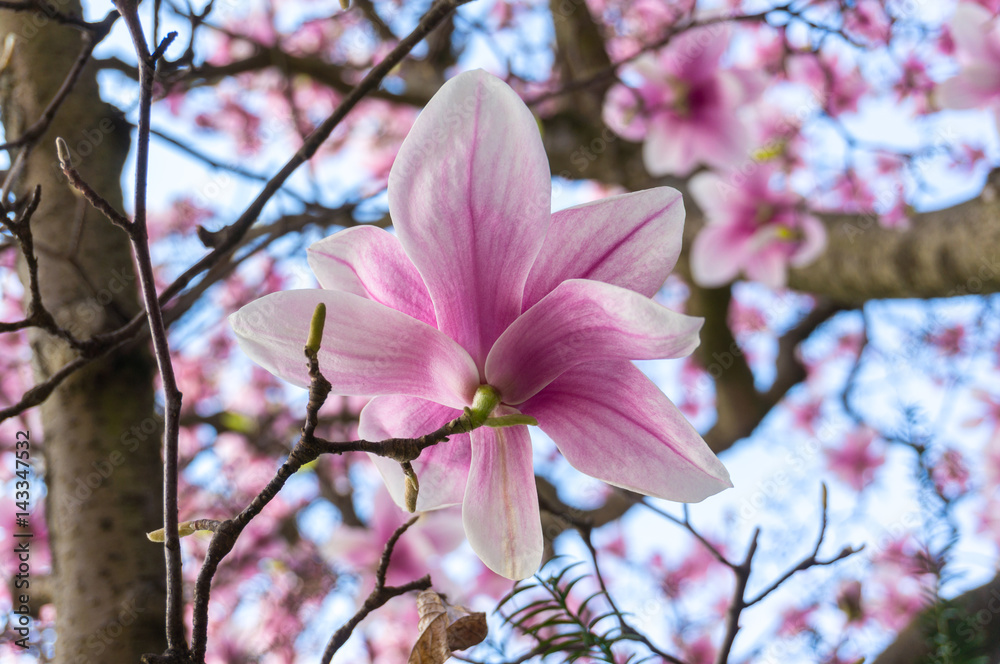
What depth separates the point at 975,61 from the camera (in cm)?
151

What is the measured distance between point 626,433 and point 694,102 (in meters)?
1.84

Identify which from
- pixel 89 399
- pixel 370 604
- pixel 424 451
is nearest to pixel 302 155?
pixel 424 451

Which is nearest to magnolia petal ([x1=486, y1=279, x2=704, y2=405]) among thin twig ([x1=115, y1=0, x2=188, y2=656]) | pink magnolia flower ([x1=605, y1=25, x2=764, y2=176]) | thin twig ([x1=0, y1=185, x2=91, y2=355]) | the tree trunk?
thin twig ([x1=115, y1=0, x2=188, y2=656])

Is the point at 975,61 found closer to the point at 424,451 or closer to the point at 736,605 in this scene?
the point at 736,605

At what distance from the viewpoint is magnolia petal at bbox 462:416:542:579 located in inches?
20.9

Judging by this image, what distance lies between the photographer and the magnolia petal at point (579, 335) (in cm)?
43

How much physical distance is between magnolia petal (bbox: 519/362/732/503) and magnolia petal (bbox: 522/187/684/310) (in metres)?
0.07

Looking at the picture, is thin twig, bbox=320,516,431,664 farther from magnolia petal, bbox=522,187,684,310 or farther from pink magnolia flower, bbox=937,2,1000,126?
pink magnolia flower, bbox=937,2,1000,126

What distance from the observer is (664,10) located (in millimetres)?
3750

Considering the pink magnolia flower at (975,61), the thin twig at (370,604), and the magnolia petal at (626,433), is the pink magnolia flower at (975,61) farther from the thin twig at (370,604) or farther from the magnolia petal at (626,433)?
the thin twig at (370,604)

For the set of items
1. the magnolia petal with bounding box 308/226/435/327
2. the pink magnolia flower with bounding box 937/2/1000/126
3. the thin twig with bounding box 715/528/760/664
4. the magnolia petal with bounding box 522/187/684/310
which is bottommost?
the thin twig with bounding box 715/528/760/664

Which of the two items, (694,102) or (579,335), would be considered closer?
(579,335)

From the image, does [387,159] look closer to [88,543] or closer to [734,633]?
[88,543]

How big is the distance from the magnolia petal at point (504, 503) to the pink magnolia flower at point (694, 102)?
1642 mm
